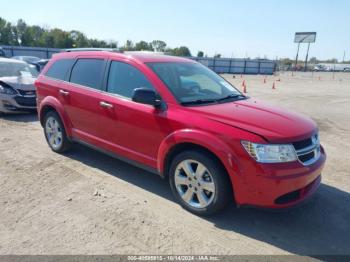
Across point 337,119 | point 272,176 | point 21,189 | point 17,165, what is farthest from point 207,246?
point 337,119

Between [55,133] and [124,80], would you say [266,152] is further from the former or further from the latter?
[55,133]

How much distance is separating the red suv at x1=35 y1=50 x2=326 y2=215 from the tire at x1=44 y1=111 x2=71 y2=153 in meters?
0.14

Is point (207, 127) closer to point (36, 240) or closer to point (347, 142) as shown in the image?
point (36, 240)

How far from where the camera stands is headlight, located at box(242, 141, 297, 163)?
3264 millimetres

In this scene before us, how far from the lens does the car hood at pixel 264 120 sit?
3.38m

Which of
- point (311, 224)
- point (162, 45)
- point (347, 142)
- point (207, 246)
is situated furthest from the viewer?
point (162, 45)

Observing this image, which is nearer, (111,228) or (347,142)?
(111,228)

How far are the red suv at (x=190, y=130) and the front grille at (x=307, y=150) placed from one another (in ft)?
0.04

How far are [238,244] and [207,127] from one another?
1.25m

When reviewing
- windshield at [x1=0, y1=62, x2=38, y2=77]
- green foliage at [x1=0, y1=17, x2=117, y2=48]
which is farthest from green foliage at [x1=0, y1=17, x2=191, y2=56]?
windshield at [x1=0, y1=62, x2=38, y2=77]

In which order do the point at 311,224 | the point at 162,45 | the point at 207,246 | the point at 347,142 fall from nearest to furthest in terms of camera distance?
1. the point at 207,246
2. the point at 311,224
3. the point at 347,142
4. the point at 162,45

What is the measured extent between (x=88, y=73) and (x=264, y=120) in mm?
2866

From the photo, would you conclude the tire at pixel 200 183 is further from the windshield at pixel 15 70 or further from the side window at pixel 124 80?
the windshield at pixel 15 70

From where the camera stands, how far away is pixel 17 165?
524cm
